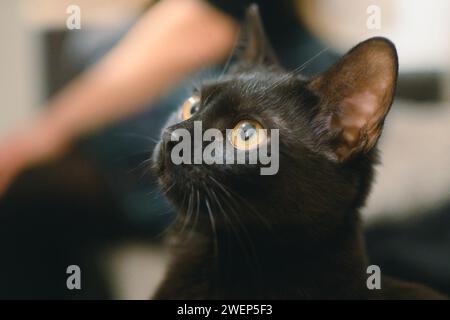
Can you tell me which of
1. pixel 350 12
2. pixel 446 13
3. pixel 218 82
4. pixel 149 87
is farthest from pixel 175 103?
pixel 446 13

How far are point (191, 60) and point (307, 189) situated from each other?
343 mm

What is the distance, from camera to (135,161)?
0.84 metres

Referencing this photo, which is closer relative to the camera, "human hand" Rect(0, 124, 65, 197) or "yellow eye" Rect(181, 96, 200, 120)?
"yellow eye" Rect(181, 96, 200, 120)

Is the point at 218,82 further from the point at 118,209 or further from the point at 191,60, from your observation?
the point at 118,209

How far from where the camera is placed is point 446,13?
0.74 m

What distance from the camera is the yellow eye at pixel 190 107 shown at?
0.69m

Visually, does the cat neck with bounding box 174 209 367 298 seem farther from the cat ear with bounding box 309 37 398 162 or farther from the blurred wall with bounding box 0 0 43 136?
the blurred wall with bounding box 0 0 43 136

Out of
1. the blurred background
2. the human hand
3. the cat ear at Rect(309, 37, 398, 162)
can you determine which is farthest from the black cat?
the human hand

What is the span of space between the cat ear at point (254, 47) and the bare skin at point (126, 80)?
68 millimetres

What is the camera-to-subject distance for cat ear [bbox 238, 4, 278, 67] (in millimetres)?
740

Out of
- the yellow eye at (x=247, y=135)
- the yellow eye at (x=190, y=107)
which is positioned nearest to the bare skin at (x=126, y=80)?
the yellow eye at (x=190, y=107)

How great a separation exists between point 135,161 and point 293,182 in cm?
31

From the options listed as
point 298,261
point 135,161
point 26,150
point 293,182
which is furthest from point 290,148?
point 26,150

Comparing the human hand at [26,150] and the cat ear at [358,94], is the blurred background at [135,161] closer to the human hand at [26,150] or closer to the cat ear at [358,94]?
the human hand at [26,150]
